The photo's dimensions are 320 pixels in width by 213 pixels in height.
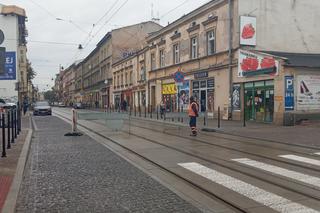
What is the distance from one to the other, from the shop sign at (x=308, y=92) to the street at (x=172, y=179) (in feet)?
30.4

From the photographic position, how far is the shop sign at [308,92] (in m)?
21.6

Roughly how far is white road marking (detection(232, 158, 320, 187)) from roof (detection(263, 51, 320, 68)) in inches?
494

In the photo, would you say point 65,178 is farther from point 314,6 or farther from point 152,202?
point 314,6

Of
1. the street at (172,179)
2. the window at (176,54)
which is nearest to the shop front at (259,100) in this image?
the street at (172,179)

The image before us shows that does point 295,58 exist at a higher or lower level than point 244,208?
higher

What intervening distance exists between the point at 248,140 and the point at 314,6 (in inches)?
631

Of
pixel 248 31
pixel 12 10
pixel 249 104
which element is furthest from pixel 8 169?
pixel 12 10

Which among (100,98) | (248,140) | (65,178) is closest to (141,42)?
(100,98)

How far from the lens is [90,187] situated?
7.26m

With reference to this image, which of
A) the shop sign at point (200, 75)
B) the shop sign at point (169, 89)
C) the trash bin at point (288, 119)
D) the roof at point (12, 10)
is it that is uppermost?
the roof at point (12, 10)

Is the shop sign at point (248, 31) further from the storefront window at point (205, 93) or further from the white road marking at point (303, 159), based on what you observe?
the white road marking at point (303, 159)

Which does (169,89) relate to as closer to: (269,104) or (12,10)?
(269,104)

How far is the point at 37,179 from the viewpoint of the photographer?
8.02m

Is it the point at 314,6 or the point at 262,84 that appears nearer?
the point at 262,84
